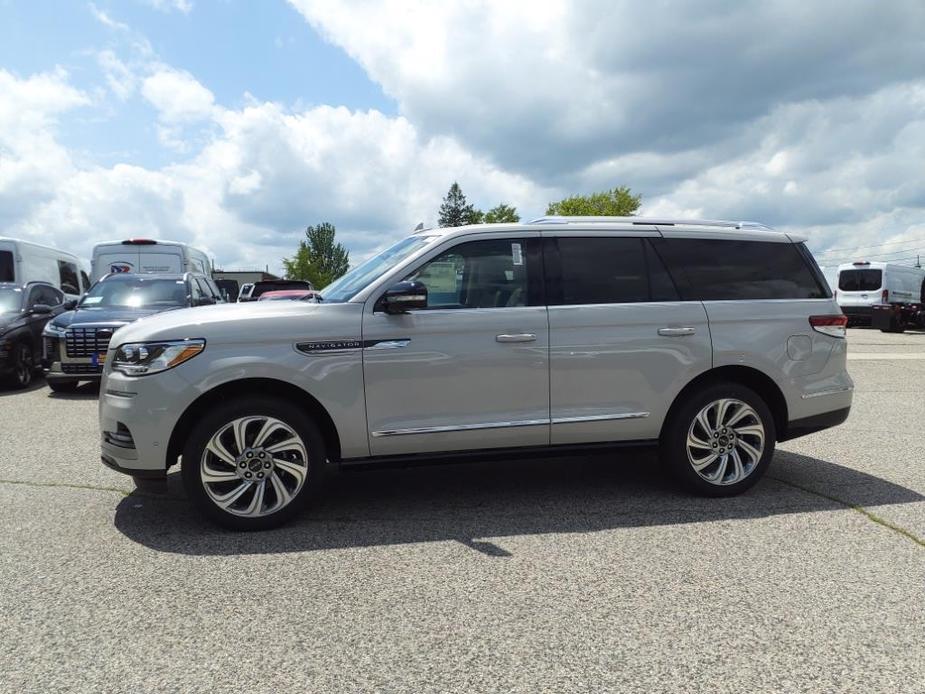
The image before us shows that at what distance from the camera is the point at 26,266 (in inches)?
602

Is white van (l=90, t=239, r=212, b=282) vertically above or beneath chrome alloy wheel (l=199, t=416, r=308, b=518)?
above

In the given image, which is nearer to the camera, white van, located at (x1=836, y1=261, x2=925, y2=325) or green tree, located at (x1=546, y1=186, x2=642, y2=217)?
white van, located at (x1=836, y1=261, x2=925, y2=325)

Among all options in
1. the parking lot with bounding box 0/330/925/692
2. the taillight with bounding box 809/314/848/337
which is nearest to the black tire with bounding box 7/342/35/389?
the parking lot with bounding box 0/330/925/692

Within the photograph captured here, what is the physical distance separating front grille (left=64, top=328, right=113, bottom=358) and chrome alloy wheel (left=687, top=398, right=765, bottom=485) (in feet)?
25.7

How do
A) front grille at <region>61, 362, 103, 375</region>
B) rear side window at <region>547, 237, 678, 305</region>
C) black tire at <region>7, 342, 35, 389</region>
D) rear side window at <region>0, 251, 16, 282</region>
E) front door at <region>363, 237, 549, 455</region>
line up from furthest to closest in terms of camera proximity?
rear side window at <region>0, 251, 16, 282</region> < black tire at <region>7, 342, 35, 389</region> < front grille at <region>61, 362, 103, 375</region> < rear side window at <region>547, 237, 678, 305</region> < front door at <region>363, 237, 549, 455</region>

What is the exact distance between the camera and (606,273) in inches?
187

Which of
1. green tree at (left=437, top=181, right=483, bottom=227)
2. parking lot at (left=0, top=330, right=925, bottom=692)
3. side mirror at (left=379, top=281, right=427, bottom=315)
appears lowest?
parking lot at (left=0, top=330, right=925, bottom=692)

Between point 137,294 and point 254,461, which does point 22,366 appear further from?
point 254,461

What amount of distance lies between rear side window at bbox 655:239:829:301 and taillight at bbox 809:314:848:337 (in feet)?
0.59

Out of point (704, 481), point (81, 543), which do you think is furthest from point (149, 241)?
point (704, 481)

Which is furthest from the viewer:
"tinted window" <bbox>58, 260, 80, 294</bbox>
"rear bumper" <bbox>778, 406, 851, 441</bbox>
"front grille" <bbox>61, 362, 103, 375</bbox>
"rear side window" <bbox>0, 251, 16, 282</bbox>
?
"tinted window" <bbox>58, 260, 80, 294</bbox>

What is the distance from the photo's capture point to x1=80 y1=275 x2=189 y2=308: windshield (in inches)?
420

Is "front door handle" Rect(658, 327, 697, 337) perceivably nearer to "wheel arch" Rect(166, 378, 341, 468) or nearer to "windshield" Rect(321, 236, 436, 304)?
"windshield" Rect(321, 236, 436, 304)

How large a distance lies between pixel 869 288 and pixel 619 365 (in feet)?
83.6
